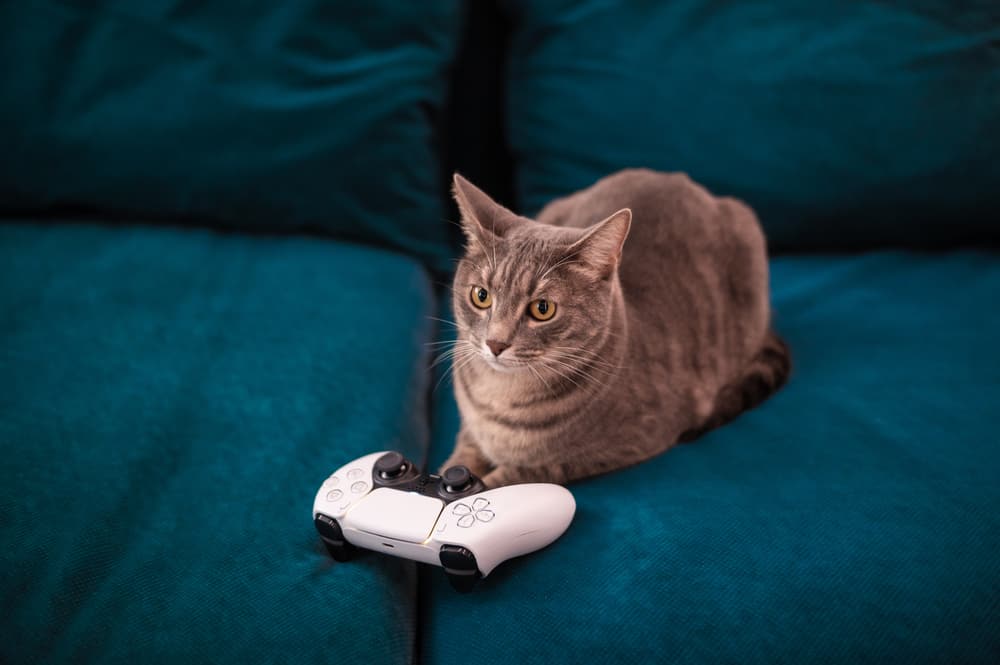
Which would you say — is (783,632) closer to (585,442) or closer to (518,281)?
(585,442)

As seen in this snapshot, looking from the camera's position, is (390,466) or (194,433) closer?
Answer: (390,466)

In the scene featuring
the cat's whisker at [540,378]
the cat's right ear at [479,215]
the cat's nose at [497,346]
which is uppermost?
the cat's right ear at [479,215]

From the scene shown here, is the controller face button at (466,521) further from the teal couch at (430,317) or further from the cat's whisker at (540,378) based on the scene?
the cat's whisker at (540,378)

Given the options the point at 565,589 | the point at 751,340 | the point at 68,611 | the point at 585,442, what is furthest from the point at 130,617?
the point at 751,340

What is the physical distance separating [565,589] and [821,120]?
122 centimetres

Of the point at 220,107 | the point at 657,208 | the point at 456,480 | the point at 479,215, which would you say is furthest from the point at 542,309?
the point at 220,107

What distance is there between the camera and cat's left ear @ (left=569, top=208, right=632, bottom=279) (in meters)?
0.87

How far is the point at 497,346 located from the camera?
2.92 ft

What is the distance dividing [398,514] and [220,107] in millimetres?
1017

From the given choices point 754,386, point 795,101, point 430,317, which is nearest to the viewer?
point 754,386


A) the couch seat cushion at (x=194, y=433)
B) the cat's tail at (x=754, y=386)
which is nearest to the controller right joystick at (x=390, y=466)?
the couch seat cushion at (x=194, y=433)

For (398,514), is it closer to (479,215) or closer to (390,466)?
(390,466)

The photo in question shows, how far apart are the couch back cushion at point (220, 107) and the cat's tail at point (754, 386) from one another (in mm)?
823

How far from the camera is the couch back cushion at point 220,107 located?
4.32ft
